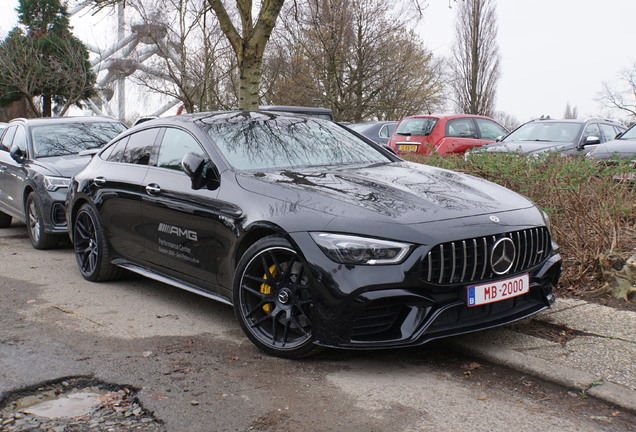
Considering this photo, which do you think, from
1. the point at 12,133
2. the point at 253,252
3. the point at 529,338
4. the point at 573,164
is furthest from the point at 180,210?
the point at 12,133

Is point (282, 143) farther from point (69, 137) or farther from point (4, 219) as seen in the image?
point (4, 219)

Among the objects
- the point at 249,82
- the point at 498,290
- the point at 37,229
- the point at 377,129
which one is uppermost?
the point at 249,82

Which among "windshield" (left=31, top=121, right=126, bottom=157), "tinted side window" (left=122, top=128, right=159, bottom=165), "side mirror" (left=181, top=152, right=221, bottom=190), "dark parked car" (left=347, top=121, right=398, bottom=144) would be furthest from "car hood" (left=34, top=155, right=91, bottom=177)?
"dark parked car" (left=347, top=121, right=398, bottom=144)

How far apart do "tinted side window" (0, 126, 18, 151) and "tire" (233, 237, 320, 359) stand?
6819 millimetres

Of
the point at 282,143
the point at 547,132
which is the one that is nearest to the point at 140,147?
the point at 282,143

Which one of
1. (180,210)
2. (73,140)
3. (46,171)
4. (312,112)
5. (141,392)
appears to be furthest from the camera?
(312,112)

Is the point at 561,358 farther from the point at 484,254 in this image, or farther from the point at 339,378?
the point at 339,378

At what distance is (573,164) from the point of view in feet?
21.6

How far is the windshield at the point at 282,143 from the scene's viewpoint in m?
4.83

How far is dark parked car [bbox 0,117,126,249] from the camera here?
809 centimetres

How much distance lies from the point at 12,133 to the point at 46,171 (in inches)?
82.3

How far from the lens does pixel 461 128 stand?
591 inches

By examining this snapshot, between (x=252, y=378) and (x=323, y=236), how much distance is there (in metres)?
0.89

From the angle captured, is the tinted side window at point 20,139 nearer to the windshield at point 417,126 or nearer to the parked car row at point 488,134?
the parked car row at point 488,134
